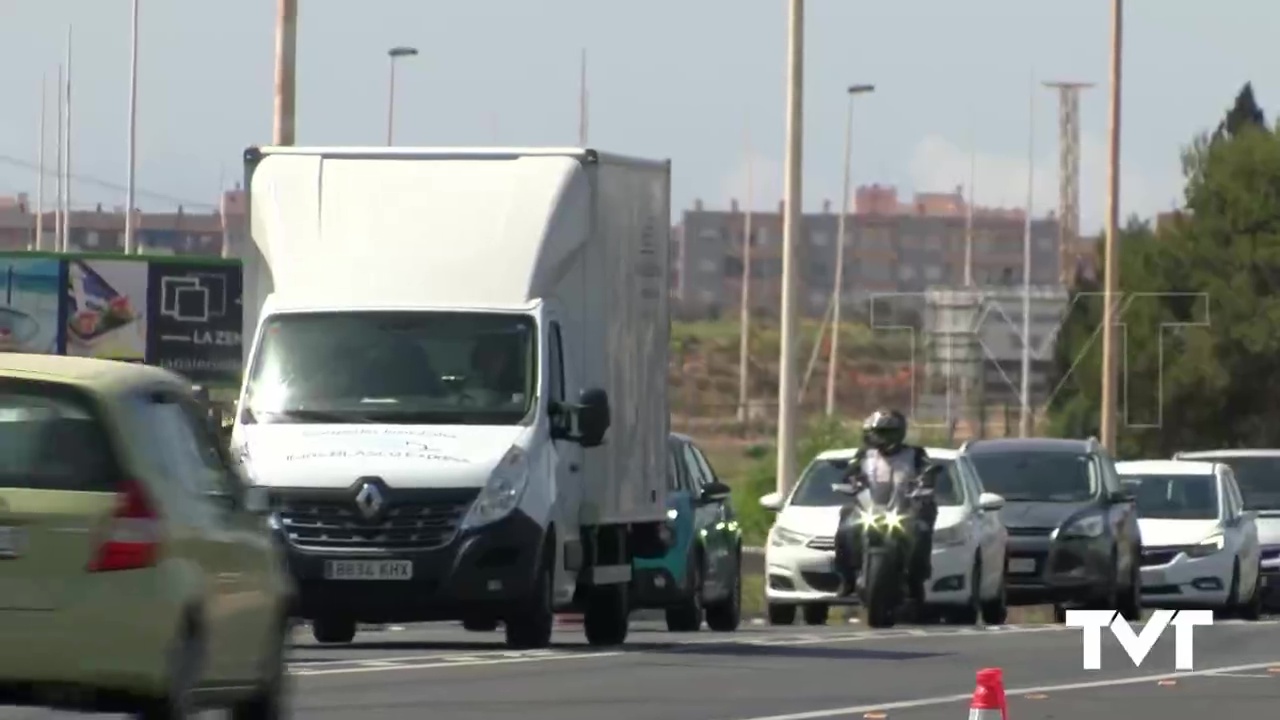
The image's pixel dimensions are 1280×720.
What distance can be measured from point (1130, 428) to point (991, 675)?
62.5 meters

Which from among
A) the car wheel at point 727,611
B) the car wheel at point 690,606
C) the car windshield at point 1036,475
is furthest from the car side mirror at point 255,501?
the car windshield at point 1036,475

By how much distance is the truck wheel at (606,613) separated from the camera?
71.3 ft

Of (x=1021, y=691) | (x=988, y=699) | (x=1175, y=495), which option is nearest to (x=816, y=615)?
(x=1175, y=495)

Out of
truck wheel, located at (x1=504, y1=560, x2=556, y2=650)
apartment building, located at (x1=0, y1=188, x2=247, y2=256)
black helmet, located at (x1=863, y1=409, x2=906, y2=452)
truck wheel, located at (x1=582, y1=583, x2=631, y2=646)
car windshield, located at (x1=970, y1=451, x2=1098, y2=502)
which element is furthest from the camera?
apartment building, located at (x1=0, y1=188, x2=247, y2=256)

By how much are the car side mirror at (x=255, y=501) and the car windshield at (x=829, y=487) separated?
582 inches

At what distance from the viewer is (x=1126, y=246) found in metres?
78.5

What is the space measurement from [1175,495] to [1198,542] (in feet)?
4.70

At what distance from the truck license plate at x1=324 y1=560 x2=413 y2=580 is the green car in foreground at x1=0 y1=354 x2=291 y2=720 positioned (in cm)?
677

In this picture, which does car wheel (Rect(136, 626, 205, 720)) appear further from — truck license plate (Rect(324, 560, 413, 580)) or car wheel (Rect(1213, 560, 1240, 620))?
car wheel (Rect(1213, 560, 1240, 620))

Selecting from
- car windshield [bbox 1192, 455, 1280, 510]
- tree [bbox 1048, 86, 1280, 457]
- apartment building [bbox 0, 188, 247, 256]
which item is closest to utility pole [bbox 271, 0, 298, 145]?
car windshield [bbox 1192, 455, 1280, 510]

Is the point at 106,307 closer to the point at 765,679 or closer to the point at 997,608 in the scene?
the point at 997,608

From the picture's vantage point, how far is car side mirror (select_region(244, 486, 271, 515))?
13180 mm

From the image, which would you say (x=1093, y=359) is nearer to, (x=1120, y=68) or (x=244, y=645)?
(x=1120, y=68)

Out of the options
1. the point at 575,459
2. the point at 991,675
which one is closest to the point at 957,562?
the point at 575,459
